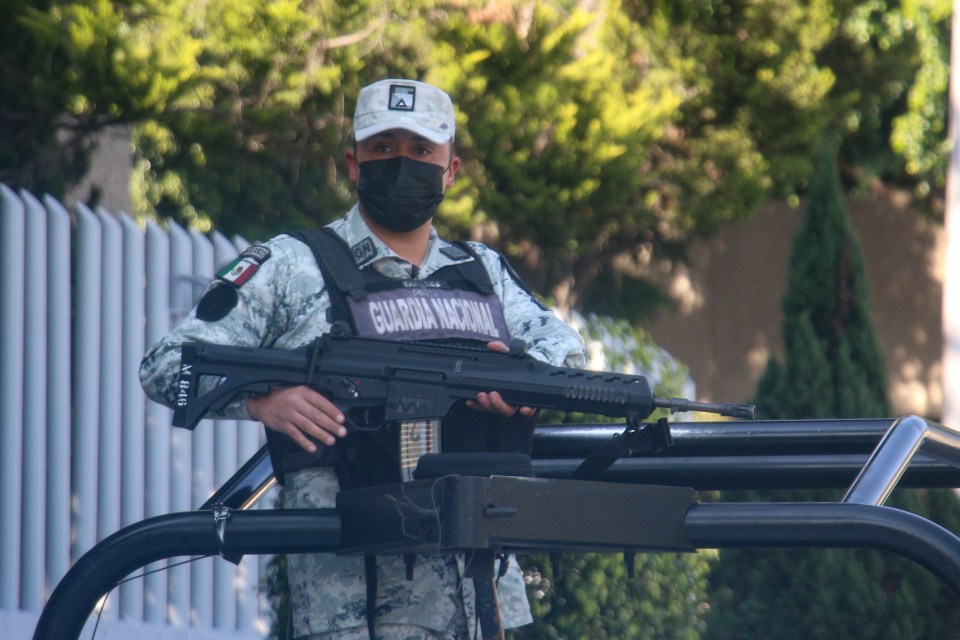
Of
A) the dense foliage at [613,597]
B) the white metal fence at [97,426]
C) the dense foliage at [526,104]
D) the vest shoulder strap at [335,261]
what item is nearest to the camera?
the vest shoulder strap at [335,261]

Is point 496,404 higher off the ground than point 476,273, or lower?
lower

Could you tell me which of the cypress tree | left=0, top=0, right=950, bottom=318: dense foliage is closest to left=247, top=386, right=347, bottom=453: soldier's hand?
the cypress tree

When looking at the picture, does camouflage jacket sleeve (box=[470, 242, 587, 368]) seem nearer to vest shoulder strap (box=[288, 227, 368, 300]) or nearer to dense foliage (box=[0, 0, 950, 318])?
vest shoulder strap (box=[288, 227, 368, 300])

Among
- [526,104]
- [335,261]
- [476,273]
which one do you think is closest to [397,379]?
[335,261]

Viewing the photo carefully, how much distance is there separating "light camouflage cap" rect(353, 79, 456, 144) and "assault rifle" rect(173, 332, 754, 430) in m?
0.50

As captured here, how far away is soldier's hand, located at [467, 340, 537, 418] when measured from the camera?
2361mm

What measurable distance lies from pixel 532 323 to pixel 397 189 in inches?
15.6

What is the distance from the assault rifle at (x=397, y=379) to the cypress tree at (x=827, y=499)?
322 cm

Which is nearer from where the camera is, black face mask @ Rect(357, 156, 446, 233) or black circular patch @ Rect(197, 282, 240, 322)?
black circular patch @ Rect(197, 282, 240, 322)

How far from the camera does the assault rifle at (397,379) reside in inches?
90.8

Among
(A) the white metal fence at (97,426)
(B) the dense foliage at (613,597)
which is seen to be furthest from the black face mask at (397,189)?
(A) the white metal fence at (97,426)

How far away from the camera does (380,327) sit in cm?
258

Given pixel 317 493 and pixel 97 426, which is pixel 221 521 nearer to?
pixel 317 493

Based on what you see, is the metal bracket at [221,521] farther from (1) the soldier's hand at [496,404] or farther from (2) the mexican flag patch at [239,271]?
(2) the mexican flag patch at [239,271]
